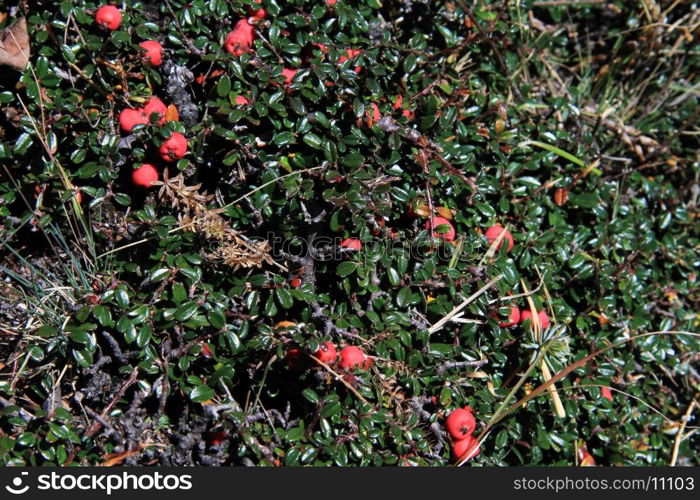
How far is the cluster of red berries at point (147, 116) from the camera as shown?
293 centimetres

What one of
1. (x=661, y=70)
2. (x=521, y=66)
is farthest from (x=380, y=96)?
(x=661, y=70)

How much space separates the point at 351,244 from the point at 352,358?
51 cm

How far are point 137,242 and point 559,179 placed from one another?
218cm

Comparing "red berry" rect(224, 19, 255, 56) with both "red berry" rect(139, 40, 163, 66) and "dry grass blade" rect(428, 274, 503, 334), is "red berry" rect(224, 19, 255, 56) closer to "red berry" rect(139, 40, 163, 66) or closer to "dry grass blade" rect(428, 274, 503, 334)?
"red berry" rect(139, 40, 163, 66)

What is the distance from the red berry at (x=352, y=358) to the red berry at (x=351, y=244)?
0.44 meters

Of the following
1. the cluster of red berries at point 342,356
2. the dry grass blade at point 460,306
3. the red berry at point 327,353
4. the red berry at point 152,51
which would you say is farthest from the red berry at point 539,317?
the red berry at point 152,51

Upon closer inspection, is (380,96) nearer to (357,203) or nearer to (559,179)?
(357,203)

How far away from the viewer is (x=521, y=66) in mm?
3797

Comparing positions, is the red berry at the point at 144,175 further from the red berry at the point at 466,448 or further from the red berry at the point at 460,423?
the red berry at the point at 466,448

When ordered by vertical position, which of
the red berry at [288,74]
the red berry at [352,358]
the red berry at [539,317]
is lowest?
the red berry at [539,317]

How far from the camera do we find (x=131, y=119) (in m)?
2.96

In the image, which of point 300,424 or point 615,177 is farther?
point 615,177

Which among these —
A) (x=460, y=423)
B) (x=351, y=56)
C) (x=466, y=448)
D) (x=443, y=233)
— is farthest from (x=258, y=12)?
(x=466, y=448)

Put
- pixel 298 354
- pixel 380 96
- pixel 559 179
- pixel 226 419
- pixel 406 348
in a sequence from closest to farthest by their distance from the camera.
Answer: pixel 226 419 → pixel 298 354 → pixel 406 348 → pixel 380 96 → pixel 559 179
